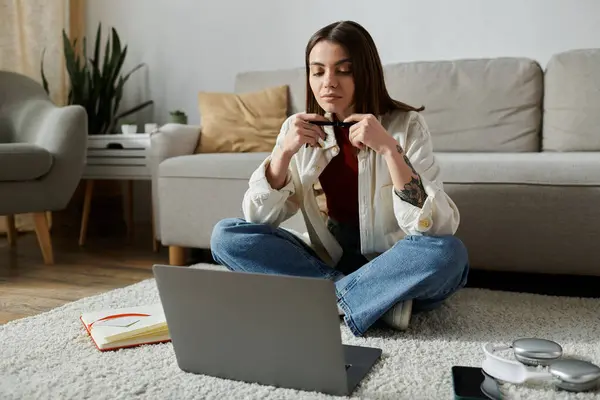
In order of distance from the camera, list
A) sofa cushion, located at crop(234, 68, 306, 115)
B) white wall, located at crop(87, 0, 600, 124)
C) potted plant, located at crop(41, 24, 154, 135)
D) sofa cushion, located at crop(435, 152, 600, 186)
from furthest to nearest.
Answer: potted plant, located at crop(41, 24, 154, 135), sofa cushion, located at crop(234, 68, 306, 115), white wall, located at crop(87, 0, 600, 124), sofa cushion, located at crop(435, 152, 600, 186)

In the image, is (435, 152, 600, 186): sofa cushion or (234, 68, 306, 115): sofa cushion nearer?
(435, 152, 600, 186): sofa cushion

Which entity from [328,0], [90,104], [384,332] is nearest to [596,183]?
[384,332]

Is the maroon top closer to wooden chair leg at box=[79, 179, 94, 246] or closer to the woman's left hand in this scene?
the woman's left hand

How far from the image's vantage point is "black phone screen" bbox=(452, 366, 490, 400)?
101 cm

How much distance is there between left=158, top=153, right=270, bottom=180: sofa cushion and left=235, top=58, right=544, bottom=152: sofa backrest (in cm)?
66

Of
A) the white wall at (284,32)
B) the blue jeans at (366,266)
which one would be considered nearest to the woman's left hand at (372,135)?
the blue jeans at (366,266)

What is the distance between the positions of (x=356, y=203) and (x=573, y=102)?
42.5 inches

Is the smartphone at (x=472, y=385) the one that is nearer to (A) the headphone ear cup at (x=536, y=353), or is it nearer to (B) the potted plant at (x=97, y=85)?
(A) the headphone ear cup at (x=536, y=353)

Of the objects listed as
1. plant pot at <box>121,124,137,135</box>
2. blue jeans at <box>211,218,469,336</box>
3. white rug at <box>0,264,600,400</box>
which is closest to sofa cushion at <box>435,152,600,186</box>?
white rug at <box>0,264,600,400</box>

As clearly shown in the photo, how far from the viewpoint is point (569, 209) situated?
1682 mm

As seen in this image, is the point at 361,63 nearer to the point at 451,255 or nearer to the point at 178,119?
the point at 451,255

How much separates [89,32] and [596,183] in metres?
2.64

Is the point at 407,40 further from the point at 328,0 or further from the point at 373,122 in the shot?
the point at 373,122

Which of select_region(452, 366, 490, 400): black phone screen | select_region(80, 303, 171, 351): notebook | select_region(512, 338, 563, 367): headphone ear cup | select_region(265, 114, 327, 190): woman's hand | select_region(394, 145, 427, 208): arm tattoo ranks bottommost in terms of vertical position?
select_region(80, 303, 171, 351): notebook
